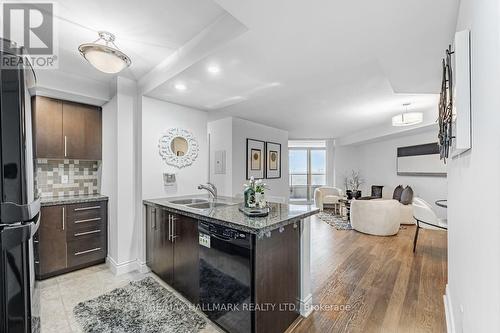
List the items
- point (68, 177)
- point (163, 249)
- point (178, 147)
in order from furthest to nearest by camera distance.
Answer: point (178, 147) → point (68, 177) → point (163, 249)

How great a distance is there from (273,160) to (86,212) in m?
3.82

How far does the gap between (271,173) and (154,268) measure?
338cm

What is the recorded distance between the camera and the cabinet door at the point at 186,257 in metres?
2.09

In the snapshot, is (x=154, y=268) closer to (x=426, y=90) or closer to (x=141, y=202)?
(x=141, y=202)

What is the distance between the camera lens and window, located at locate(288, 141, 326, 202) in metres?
8.36

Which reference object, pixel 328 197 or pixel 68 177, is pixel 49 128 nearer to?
pixel 68 177

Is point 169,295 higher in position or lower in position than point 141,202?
lower

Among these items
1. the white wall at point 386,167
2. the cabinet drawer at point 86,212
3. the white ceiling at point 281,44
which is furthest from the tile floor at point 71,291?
the white wall at point 386,167

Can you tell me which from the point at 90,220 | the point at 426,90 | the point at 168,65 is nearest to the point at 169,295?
the point at 90,220

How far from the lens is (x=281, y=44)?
1788mm

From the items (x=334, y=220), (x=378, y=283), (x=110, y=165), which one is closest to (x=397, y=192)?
(x=334, y=220)

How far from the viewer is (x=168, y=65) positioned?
243 cm

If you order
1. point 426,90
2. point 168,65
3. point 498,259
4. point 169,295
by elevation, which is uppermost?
point 168,65

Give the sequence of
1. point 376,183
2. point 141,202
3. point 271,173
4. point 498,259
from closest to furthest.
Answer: point 498,259 < point 141,202 < point 271,173 < point 376,183
